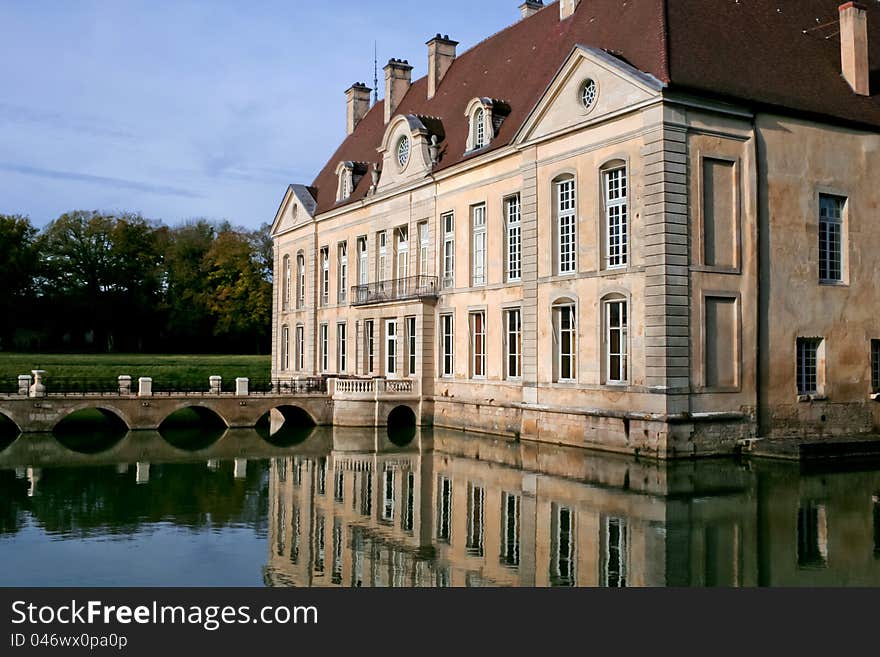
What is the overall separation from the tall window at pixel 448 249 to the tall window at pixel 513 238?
3.41 metres

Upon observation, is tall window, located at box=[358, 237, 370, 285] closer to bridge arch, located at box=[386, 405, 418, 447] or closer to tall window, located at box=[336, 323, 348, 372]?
tall window, located at box=[336, 323, 348, 372]

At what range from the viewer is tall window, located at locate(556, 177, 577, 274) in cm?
2428

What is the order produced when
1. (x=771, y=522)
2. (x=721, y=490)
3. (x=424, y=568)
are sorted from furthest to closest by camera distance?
1. (x=721, y=490)
2. (x=771, y=522)
3. (x=424, y=568)

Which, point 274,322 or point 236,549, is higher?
point 274,322

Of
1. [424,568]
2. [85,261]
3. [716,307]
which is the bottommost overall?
[424,568]

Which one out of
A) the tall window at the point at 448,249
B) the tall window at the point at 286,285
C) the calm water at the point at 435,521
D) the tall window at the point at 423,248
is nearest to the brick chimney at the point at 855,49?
the calm water at the point at 435,521

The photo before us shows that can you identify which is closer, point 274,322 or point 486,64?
point 486,64

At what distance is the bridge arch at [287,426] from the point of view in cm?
2816

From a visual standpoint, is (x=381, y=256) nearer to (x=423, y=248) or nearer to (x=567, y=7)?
(x=423, y=248)

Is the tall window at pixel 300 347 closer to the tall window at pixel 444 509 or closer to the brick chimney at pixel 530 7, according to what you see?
the brick chimney at pixel 530 7

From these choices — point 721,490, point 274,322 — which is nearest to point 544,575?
point 721,490

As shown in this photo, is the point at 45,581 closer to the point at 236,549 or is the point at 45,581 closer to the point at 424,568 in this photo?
the point at 236,549

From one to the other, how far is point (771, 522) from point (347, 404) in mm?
18427
